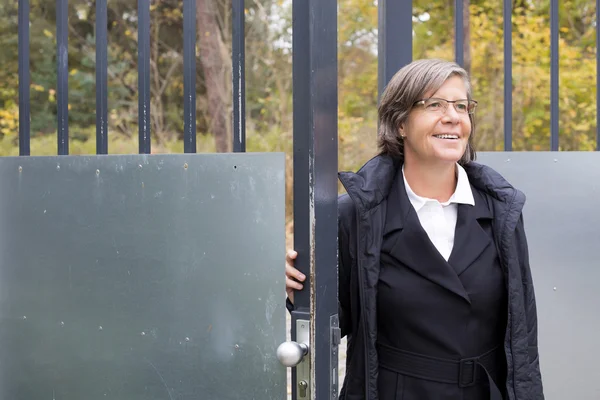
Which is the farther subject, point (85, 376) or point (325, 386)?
point (85, 376)

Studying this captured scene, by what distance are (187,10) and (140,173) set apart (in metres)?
0.44

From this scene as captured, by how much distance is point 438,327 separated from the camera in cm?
175

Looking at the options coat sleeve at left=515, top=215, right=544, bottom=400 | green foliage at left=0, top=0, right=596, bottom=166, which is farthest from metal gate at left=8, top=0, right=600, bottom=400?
green foliage at left=0, top=0, right=596, bottom=166

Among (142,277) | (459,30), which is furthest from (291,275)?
(459,30)

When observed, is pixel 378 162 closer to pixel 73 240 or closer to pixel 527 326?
pixel 527 326

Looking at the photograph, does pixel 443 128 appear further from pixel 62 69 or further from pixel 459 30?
pixel 62 69

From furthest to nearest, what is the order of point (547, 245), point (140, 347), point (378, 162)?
point (547, 245) < point (378, 162) < point (140, 347)

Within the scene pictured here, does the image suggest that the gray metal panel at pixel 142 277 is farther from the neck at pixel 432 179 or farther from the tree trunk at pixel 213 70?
the tree trunk at pixel 213 70

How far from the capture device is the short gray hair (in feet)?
5.73

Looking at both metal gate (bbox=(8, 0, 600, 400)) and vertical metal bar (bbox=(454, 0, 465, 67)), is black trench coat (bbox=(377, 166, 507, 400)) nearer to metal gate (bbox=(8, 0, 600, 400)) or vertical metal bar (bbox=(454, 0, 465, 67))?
metal gate (bbox=(8, 0, 600, 400))

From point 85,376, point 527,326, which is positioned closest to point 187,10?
point 85,376

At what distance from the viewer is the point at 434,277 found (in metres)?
1.74

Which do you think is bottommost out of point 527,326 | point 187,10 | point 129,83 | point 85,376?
point 85,376

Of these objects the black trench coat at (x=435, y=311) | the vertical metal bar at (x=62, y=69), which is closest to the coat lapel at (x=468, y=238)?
the black trench coat at (x=435, y=311)
